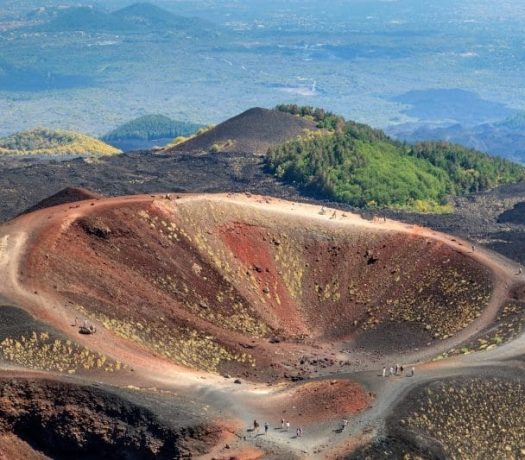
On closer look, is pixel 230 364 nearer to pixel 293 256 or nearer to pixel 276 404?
pixel 276 404

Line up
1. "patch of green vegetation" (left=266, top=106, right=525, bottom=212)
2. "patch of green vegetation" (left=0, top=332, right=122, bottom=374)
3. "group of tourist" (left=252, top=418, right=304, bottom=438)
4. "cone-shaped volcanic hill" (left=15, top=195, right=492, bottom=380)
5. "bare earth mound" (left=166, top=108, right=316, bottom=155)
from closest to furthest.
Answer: "group of tourist" (left=252, top=418, right=304, bottom=438) < "patch of green vegetation" (left=0, top=332, right=122, bottom=374) < "cone-shaped volcanic hill" (left=15, top=195, right=492, bottom=380) < "patch of green vegetation" (left=266, top=106, right=525, bottom=212) < "bare earth mound" (left=166, top=108, right=316, bottom=155)

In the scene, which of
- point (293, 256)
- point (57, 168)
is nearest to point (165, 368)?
point (293, 256)

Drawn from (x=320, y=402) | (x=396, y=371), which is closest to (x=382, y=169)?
(x=396, y=371)

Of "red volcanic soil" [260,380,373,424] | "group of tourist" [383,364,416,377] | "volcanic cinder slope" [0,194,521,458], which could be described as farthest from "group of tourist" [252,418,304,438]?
"group of tourist" [383,364,416,377]

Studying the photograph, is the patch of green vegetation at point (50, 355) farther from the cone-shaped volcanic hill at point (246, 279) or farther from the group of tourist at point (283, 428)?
the group of tourist at point (283, 428)

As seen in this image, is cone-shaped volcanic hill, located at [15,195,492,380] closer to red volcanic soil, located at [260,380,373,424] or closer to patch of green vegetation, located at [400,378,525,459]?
red volcanic soil, located at [260,380,373,424]

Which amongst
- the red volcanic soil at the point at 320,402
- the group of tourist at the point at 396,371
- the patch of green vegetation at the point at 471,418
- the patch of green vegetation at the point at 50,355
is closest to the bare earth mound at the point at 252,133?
the group of tourist at the point at 396,371

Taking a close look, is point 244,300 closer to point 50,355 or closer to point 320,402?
point 320,402
